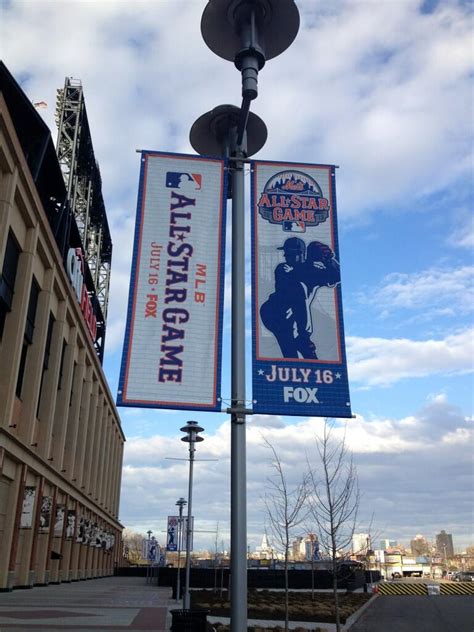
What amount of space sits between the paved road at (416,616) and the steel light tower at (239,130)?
16.2 metres

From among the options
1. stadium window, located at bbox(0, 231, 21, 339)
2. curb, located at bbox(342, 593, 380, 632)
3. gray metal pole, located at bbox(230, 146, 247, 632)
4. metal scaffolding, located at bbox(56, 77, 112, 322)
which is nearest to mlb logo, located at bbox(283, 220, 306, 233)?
gray metal pole, located at bbox(230, 146, 247, 632)

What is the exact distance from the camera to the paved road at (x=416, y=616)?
21159mm

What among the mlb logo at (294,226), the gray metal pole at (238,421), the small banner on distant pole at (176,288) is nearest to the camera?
the gray metal pole at (238,421)

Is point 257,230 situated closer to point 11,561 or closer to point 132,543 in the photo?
point 11,561

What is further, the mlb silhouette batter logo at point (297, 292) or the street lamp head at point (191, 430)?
the street lamp head at point (191, 430)

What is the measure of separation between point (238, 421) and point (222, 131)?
430cm

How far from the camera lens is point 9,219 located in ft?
78.9

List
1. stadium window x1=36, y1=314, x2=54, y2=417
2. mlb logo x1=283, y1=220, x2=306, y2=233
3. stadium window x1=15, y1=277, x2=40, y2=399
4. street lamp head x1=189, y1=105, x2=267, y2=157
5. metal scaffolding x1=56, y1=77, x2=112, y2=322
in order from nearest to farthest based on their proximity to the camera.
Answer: mlb logo x1=283, y1=220, x2=306, y2=233, street lamp head x1=189, y1=105, x2=267, y2=157, stadium window x1=15, y1=277, x2=40, y2=399, stadium window x1=36, y1=314, x2=54, y2=417, metal scaffolding x1=56, y1=77, x2=112, y2=322

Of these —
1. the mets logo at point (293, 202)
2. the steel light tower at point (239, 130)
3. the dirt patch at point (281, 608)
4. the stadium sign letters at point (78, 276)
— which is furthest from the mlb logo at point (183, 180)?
the stadium sign letters at point (78, 276)

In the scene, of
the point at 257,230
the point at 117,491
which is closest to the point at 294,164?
the point at 257,230

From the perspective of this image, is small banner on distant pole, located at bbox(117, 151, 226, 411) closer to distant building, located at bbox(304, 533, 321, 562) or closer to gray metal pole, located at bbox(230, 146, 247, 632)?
gray metal pole, located at bbox(230, 146, 247, 632)

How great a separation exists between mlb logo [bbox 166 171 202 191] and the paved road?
17.4 m

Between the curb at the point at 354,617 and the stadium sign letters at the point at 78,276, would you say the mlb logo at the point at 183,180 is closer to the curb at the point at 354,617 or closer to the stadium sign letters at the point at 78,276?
the curb at the point at 354,617

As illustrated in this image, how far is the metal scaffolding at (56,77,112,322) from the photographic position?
4815 centimetres
